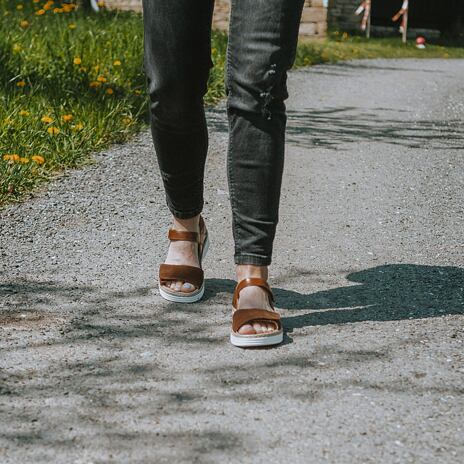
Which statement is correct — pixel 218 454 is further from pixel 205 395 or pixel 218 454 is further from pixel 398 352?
pixel 398 352

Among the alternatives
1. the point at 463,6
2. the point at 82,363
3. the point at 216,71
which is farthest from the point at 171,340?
the point at 463,6

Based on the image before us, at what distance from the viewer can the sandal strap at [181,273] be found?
10.6ft

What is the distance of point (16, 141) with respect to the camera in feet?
17.4

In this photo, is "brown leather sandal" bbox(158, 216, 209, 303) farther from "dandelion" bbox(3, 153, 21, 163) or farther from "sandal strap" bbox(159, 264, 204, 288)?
"dandelion" bbox(3, 153, 21, 163)

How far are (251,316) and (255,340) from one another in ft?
0.24

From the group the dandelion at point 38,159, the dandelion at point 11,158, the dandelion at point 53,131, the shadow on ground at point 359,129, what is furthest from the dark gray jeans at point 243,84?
the shadow on ground at point 359,129

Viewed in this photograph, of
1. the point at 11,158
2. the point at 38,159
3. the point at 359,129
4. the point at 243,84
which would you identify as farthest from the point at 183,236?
the point at 359,129

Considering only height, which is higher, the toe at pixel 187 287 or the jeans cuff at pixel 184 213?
the jeans cuff at pixel 184 213

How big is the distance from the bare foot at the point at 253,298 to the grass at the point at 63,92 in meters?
2.06

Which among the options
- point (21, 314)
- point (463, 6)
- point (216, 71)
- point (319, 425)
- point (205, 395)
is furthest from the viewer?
point (463, 6)

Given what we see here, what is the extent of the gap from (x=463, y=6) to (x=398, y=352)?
21.5m

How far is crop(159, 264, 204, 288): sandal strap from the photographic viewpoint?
3.22m

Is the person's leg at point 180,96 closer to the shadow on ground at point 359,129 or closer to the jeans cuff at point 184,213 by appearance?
the jeans cuff at point 184,213

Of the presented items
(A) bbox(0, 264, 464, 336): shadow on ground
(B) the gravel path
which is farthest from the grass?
(A) bbox(0, 264, 464, 336): shadow on ground
